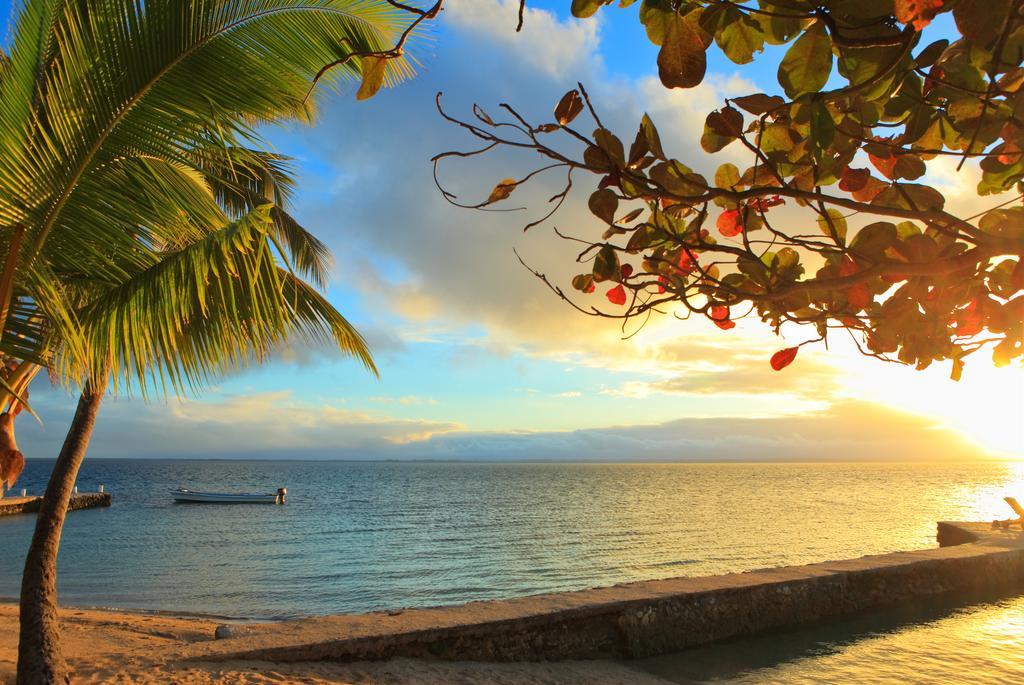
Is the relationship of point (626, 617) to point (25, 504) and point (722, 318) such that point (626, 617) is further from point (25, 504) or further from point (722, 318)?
point (25, 504)

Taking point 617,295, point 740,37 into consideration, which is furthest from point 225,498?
point 740,37

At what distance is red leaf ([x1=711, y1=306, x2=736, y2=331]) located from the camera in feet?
6.48

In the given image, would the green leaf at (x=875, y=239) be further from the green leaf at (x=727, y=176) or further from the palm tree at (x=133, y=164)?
the palm tree at (x=133, y=164)

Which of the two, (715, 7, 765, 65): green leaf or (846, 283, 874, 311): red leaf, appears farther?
(846, 283, 874, 311): red leaf

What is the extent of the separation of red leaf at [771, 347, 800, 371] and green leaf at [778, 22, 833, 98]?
81cm

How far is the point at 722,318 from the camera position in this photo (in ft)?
6.49

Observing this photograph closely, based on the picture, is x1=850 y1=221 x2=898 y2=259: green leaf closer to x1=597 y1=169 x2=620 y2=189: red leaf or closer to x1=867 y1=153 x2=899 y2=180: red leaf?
x1=867 y1=153 x2=899 y2=180: red leaf

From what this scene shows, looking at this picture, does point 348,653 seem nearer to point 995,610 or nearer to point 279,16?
point 279,16

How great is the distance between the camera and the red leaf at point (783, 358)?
194cm

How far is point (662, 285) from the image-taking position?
1788 mm

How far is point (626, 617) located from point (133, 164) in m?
6.94

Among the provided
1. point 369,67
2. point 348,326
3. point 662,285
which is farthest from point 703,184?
point 348,326

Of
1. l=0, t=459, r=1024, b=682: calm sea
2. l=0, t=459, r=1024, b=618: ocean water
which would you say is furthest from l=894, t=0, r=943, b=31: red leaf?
l=0, t=459, r=1024, b=618: ocean water

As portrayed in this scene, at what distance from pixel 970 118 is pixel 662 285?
0.80 meters
